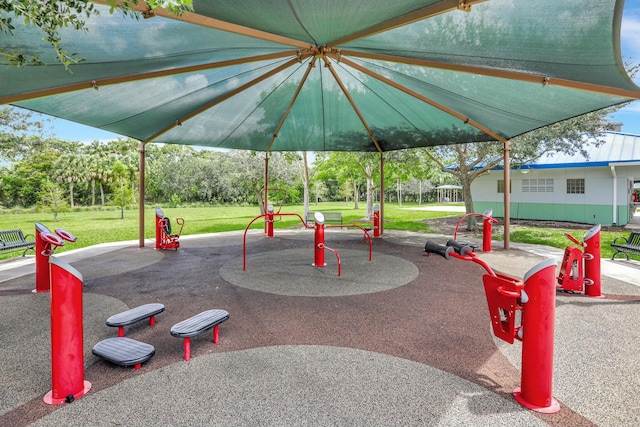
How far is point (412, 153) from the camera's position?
14.7m

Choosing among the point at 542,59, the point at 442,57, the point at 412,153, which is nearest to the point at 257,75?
the point at 442,57

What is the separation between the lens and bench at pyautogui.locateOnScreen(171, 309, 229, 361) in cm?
336

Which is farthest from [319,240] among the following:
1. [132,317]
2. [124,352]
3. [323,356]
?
[124,352]

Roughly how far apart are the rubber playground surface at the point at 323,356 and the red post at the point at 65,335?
14 cm

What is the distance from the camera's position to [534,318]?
2561 millimetres

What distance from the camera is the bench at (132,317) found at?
3.79m

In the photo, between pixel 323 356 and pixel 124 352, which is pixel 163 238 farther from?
pixel 323 356

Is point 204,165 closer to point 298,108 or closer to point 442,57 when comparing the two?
point 298,108

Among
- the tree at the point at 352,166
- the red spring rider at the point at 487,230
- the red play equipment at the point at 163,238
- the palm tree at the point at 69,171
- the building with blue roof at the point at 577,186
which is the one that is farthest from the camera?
the palm tree at the point at 69,171

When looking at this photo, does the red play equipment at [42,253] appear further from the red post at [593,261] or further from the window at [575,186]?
the window at [575,186]

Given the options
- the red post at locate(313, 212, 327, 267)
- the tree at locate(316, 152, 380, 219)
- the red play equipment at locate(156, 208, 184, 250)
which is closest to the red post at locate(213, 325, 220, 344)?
the red post at locate(313, 212, 327, 267)

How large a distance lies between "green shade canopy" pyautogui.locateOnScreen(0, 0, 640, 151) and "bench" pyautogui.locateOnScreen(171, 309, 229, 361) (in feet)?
11.1

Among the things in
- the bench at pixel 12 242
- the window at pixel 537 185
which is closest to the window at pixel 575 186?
the window at pixel 537 185

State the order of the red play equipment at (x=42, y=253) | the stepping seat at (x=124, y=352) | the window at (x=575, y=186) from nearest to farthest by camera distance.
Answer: the stepping seat at (x=124, y=352), the red play equipment at (x=42, y=253), the window at (x=575, y=186)
